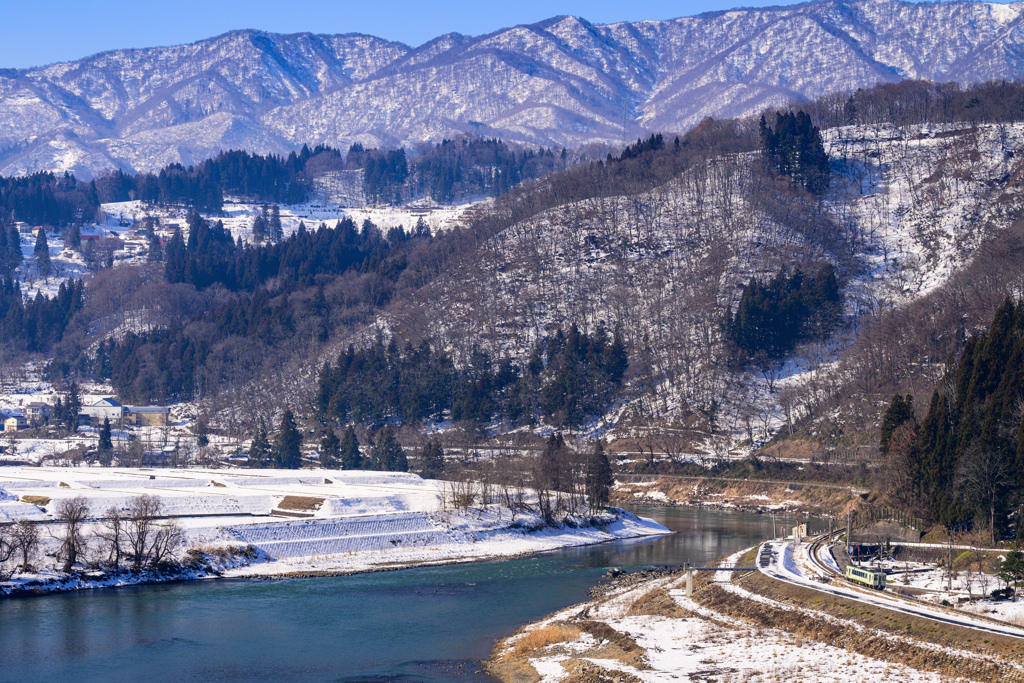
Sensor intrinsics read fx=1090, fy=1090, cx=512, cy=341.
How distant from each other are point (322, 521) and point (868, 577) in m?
44.1

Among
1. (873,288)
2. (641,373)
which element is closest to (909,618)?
(641,373)

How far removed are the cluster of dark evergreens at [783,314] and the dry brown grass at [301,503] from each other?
84.9m

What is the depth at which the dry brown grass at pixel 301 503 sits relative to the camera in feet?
301

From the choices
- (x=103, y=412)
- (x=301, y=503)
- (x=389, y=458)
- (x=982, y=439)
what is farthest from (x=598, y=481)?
(x=103, y=412)

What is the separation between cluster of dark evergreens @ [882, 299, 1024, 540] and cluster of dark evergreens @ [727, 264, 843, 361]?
7084 cm

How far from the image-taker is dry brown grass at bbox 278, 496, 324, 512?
91.8m

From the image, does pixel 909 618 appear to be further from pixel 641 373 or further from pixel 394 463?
pixel 641 373

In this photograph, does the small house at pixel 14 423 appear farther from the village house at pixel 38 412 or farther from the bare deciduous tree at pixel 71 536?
the bare deciduous tree at pixel 71 536

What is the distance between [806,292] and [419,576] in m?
107

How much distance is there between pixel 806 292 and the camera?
16712 cm

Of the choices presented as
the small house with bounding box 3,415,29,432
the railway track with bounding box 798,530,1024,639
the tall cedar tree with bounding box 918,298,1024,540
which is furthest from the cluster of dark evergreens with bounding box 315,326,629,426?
the railway track with bounding box 798,530,1024,639

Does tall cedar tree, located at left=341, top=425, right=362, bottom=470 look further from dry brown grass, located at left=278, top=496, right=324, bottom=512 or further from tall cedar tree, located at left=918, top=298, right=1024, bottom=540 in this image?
tall cedar tree, located at left=918, top=298, right=1024, bottom=540

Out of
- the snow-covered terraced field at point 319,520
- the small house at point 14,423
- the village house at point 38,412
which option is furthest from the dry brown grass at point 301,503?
the village house at point 38,412

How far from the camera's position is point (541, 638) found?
54531 millimetres
